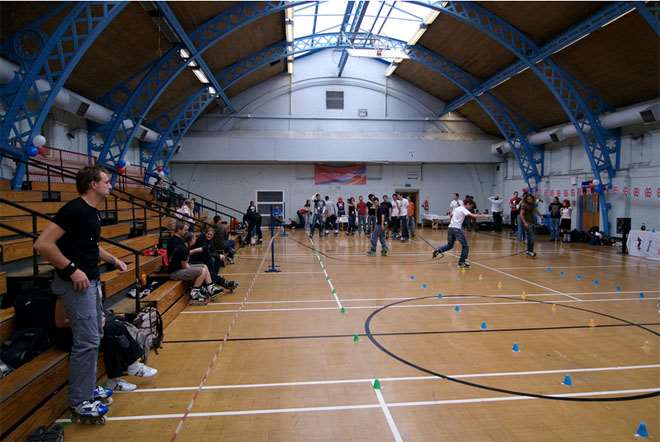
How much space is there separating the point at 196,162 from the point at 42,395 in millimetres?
22437

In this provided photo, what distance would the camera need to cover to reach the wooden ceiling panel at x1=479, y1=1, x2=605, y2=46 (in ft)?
41.9

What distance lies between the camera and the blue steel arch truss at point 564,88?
14.6 meters

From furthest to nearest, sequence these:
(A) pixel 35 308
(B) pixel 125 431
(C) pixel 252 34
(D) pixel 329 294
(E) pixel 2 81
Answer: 1. (C) pixel 252 34
2. (E) pixel 2 81
3. (D) pixel 329 294
4. (A) pixel 35 308
5. (B) pixel 125 431

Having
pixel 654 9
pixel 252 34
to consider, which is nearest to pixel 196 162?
pixel 252 34

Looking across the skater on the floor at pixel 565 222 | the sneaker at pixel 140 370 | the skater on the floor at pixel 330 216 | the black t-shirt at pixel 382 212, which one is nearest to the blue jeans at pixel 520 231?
the skater on the floor at pixel 565 222

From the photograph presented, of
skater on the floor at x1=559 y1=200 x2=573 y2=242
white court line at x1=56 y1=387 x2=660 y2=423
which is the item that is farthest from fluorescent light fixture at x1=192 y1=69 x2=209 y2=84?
white court line at x1=56 y1=387 x2=660 y2=423

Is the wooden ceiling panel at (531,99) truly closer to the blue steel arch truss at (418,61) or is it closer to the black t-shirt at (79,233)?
the blue steel arch truss at (418,61)

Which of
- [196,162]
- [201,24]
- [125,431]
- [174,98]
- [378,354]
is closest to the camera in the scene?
[125,431]

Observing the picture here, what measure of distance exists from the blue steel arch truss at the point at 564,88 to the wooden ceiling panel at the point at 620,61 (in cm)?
54

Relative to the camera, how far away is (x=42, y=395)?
3199 millimetres

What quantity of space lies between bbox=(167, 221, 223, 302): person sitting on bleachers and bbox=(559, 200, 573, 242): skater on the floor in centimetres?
1461

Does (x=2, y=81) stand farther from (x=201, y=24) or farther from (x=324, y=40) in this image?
(x=324, y=40)

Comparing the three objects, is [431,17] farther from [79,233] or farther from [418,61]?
[79,233]

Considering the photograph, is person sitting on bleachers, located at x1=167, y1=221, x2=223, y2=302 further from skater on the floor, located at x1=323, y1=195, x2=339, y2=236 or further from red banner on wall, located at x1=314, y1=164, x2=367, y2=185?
red banner on wall, located at x1=314, y1=164, x2=367, y2=185
